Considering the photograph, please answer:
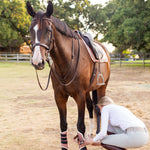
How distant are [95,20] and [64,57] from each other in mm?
39344

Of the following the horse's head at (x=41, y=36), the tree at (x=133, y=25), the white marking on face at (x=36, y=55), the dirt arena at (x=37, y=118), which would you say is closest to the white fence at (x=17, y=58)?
the tree at (x=133, y=25)

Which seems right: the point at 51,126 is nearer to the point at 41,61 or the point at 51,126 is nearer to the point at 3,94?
the point at 41,61

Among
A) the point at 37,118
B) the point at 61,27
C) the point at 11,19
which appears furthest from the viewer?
the point at 11,19

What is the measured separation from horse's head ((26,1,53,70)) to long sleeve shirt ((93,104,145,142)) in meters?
1.01

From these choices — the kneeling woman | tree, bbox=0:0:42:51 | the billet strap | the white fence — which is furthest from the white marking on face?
tree, bbox=0:0:42:51

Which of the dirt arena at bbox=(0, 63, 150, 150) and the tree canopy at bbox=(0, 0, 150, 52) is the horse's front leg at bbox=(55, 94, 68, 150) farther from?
the tree canopy at bbox=(0, 0, 150, 52)

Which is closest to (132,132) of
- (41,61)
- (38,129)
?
(41,61)

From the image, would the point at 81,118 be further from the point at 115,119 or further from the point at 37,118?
the point at 37,118

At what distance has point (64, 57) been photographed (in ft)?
11.4

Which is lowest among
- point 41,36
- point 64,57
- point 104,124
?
point 104,124

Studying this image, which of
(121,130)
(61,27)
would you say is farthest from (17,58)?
(121,130)

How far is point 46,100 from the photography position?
8.12 metres

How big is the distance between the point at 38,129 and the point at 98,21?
1479 inches

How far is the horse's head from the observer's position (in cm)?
284
